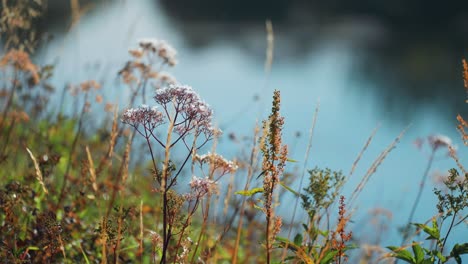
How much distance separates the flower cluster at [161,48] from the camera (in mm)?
3893

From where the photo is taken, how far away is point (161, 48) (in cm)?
391

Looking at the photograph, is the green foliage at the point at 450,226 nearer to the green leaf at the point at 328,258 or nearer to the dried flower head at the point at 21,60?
the green leaf at the point at 328,258

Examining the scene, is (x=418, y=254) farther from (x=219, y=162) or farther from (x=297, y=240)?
(x=219, y=162)

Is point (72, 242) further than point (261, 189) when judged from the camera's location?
Yes

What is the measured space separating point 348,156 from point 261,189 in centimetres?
870

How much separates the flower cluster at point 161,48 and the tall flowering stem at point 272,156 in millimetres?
1873

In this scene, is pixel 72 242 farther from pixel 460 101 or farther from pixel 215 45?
pixel 215 45

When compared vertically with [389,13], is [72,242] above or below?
below

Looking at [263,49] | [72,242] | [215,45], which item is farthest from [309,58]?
[72,242]

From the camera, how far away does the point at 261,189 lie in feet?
7.11

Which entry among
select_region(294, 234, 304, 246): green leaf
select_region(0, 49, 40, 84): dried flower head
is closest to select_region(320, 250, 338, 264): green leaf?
select_region(294, 234, 304, 246): green leaf

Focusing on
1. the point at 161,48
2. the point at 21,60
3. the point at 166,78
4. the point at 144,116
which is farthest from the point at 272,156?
the point at 21,60

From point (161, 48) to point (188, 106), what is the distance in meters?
1.82

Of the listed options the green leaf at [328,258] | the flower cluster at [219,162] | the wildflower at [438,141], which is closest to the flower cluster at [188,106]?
the flower cluster at [219,162]
